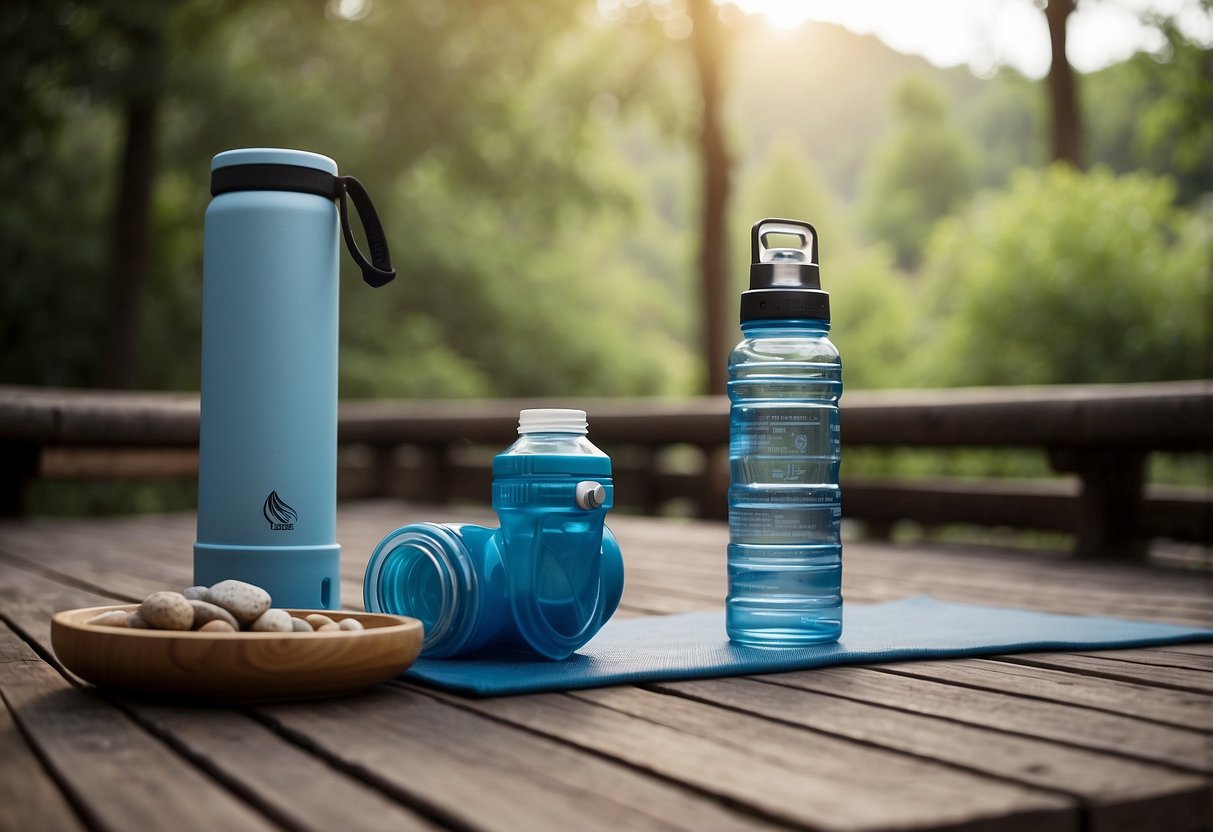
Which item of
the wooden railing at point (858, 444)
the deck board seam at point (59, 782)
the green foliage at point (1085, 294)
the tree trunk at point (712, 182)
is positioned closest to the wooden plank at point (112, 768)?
the deck board seam at point (59, 782)

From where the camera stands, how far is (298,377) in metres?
2.13

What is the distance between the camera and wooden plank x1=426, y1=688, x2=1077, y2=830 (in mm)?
1127

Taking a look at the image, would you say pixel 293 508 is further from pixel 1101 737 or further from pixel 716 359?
pixel 716 359

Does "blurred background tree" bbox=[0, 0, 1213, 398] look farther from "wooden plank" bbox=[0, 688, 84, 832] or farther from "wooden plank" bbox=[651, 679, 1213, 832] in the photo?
"wooden plank" bbox=[0, 688, 84, 832]

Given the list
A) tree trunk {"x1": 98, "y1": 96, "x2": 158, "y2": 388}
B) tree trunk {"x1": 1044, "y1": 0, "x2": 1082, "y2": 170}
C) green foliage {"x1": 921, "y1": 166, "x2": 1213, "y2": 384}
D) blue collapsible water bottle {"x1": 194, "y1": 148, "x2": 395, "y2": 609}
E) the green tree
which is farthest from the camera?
tree trunk {"x1": 1044, "y1": 0, "x2": 1082, "y2": 170}

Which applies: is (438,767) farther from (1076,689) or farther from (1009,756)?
(1076,689)

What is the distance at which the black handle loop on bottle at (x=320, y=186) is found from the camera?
2.18 meters

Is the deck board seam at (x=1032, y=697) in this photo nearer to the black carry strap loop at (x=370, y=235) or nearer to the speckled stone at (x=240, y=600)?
the speckled stone at (x=240, y=600)

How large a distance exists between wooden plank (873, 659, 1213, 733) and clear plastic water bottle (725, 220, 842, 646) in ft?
0.81

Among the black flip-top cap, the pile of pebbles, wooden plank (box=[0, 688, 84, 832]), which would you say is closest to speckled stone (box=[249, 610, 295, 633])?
the pile of pebbles

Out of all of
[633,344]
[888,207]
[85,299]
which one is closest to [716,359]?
[85,299]

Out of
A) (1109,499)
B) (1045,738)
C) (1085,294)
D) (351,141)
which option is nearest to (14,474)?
(1109,499)

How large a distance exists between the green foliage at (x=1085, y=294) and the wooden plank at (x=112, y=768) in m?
13.5

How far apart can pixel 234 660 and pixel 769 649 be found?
0.91 metres
